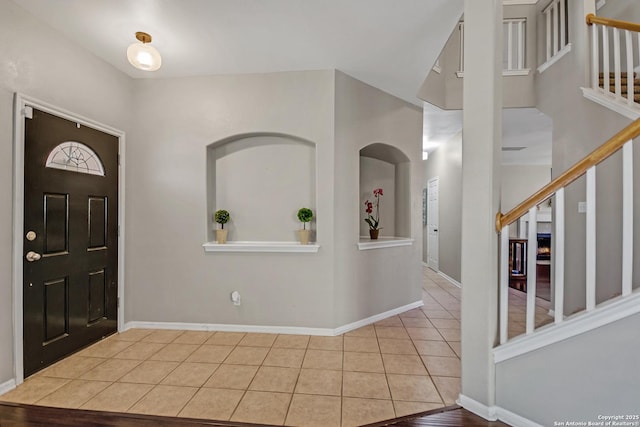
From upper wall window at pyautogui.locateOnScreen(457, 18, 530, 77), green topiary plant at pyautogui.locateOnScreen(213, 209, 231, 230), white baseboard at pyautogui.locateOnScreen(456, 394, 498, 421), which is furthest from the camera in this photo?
upper wall window at pyautogui.locateOnScreen(457, 18, 530, 77)

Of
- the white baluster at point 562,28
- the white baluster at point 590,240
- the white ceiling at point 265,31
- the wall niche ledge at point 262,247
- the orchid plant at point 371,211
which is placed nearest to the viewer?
the white baluster at point 590,240

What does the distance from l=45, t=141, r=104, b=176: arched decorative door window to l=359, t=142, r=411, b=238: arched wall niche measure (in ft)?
9.57

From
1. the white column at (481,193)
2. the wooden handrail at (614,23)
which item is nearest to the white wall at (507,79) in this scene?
the wooden handrail at (614,23)

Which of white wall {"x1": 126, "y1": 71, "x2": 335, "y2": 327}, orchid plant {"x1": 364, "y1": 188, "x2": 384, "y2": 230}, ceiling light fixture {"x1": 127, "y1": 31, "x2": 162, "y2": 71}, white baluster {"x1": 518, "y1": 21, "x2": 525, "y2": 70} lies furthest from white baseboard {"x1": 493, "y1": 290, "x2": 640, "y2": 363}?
white baluster {"x1": 518, "y1": 21, "x2": 525, "y2": 70}

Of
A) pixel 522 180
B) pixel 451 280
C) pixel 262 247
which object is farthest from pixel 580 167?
pixel 522 180

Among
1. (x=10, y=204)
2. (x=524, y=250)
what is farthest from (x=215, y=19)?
(x=524, y=250)

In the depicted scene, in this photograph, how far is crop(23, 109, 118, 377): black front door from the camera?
2.33 meters

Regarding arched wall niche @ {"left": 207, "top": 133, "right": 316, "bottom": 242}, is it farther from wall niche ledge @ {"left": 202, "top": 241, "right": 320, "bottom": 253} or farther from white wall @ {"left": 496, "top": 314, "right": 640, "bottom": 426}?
white wall @ {"left": 496, "top": 314, "right": 640, "bottom": 426}

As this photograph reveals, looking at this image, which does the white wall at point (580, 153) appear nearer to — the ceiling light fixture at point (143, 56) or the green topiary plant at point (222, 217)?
the green topiary plant at point (222, 217)

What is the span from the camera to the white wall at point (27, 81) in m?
2.14

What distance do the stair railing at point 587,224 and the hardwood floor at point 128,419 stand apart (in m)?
0.53

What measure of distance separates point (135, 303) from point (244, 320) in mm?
1221

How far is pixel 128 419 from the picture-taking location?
6.07ft

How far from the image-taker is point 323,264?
3.19 m
